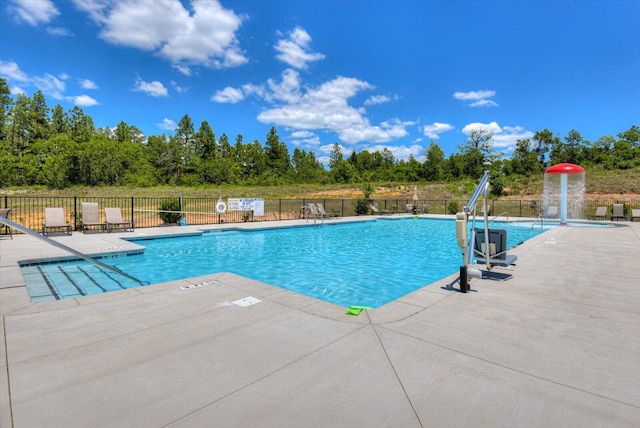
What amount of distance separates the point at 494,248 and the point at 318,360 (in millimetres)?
3913

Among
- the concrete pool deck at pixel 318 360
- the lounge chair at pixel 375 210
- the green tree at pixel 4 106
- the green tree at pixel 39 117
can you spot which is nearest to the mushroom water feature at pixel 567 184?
the lounge chair at pixel 375 210

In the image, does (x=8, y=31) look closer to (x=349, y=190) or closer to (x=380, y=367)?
(x=380, y=367)

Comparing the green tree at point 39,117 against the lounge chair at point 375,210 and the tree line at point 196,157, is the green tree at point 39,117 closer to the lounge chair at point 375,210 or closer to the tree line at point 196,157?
the tree line at point 196,157

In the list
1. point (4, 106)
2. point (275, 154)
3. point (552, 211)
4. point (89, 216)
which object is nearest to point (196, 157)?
point (275, 154)

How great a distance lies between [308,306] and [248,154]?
179 ft

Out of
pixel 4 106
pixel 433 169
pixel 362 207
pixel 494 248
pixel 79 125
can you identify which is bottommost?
pixel 494 248

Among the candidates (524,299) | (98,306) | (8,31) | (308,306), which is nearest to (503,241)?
(524,299)

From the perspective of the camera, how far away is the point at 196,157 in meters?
50.1

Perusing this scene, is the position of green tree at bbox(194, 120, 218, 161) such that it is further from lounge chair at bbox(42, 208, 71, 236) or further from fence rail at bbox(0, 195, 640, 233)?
lounge chair at bbox(42, 208, 71, 236)

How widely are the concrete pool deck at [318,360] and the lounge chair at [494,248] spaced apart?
769 mm

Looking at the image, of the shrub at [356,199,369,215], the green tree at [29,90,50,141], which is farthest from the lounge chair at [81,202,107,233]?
the green tree at [29,90,50,141]

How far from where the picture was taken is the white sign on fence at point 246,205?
14.5 meters

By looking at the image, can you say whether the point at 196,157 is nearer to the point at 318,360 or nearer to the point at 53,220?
the point at 53,220

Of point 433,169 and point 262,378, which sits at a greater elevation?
point 433,169
